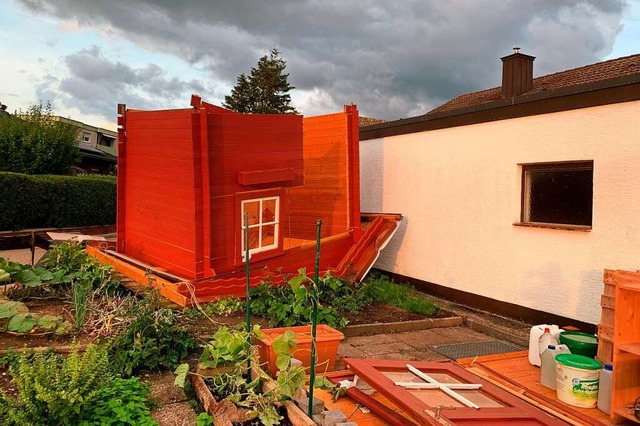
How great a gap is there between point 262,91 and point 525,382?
39.1 meters

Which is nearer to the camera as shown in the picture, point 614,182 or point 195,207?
point 614,182

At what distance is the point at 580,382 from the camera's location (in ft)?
13.3

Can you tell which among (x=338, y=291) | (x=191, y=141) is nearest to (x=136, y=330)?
(x=191, y=141)

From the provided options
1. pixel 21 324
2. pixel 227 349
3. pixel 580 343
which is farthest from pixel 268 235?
pixel 580 343

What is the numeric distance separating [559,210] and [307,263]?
13.0ft

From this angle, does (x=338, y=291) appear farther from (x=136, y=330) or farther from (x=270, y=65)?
(x=270, y=65)

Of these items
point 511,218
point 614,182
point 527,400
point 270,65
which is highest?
point 270,65

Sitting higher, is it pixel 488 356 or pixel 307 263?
pixel 307 263

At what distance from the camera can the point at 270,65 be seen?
41.3 metres

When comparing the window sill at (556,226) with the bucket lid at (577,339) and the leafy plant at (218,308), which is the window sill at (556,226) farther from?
the leafy plant at (218,308)

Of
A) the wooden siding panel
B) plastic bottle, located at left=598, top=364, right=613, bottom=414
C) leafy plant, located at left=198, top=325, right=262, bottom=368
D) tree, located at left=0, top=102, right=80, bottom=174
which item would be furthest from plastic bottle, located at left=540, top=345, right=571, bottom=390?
tree, located at left=0, top=102, right=80, bottom=174

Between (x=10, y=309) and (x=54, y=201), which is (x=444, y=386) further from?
(x=54, y=201)

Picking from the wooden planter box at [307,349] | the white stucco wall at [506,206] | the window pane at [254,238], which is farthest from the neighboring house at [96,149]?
the wooden planter box at [307,349]

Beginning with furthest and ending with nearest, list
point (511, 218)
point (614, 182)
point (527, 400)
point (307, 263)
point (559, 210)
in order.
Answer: point (307, 263)
point (511, 218)
point (559, 210)
point (614, 182)
point (527, 400)
